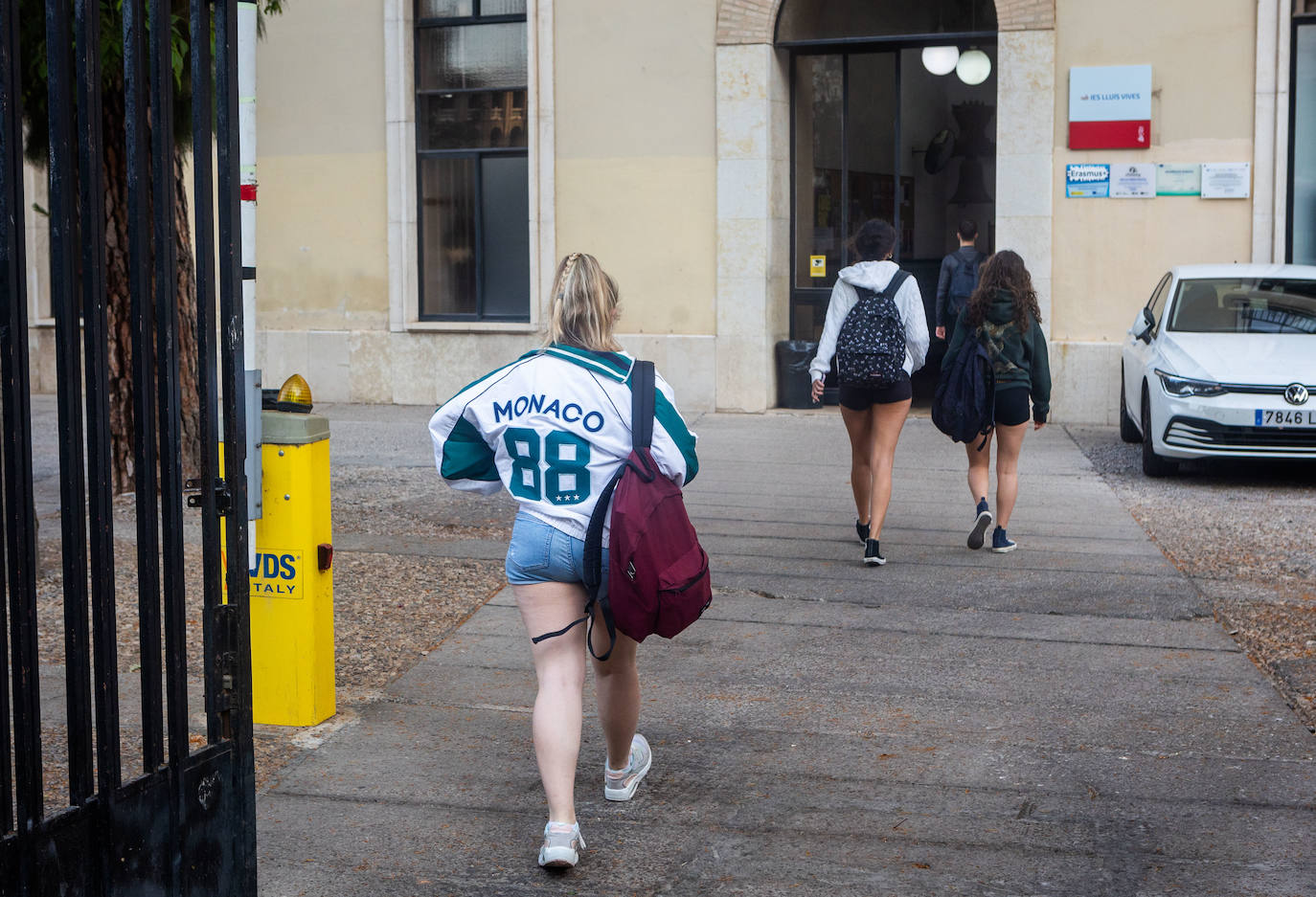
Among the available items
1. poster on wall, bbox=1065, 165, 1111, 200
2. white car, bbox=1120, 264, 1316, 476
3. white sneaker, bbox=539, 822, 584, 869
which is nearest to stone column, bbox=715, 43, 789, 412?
poster on wall, bbox=1065, 165, 1111, 200

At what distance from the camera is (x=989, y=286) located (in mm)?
7836

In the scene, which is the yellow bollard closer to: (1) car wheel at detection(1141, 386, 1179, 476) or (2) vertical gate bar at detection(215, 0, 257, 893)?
(2) vertical gate bar at detection(215, 0, 257, 893)

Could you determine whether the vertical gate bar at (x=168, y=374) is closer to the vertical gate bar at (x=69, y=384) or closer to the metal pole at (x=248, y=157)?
the vertical gate bar at (x=69, y=384)

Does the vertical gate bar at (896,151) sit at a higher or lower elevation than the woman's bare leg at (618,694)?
higher

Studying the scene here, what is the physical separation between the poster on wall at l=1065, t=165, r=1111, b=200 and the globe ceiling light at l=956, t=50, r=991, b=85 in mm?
2379

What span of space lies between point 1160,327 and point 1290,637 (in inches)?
216

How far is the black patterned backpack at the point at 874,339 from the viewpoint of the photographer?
7.51m

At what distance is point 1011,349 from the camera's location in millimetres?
7875

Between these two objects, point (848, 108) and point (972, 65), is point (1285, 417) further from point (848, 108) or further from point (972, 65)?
point (972, 65)

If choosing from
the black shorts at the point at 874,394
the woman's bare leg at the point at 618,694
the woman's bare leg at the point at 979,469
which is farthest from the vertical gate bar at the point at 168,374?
the woman's bare leg at the point at 979,469

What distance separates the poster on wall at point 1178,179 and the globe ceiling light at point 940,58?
2.74 m

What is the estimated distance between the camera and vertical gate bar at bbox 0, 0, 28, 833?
8.91ft

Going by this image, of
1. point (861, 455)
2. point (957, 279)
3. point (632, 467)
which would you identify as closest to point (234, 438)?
point (632, 467)

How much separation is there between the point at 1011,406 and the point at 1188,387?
307 centimetres
